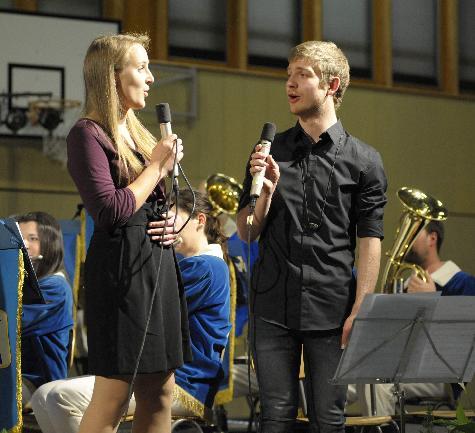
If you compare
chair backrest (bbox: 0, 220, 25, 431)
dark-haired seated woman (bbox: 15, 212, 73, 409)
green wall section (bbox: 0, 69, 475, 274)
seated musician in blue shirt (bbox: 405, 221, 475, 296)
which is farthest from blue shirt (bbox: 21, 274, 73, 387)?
green wall section (bbox: 0, 69, 475, 274)

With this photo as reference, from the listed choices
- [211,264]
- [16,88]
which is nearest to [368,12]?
[16,88]

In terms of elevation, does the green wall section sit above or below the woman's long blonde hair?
above

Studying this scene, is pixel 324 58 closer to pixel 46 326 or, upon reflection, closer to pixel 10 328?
pixel 10 328

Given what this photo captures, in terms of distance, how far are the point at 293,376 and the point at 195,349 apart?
1.04 m

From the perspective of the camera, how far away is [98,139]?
2697 millimetres

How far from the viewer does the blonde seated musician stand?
3881 mm

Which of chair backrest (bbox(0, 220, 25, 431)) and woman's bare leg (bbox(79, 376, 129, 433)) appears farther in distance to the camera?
chair backrest (bbox(0, 220, 25, 431))

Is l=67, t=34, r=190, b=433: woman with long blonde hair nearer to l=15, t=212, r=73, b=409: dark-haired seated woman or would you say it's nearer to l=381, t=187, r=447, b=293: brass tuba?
l=15, t=212, r=73, b=409: dark-haired seated woman

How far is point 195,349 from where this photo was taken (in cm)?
408

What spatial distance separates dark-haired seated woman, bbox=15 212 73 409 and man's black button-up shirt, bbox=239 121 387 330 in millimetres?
1694

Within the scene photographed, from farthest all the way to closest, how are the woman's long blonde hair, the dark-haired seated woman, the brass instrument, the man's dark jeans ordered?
the brass instrument → the dark-haired seated woman → the man's dark jeans → the woman's long blonde hair

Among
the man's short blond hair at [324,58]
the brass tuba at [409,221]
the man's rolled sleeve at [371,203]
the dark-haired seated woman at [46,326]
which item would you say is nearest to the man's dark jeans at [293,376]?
the man's rolled sleeve at [371,203]

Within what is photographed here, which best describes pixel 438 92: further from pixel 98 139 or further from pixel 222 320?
pixel 98 139

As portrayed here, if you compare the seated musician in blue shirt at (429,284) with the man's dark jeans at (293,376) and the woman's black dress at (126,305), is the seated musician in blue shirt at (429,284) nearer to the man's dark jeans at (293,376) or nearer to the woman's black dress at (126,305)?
the man's dark jeans at (293,376)
